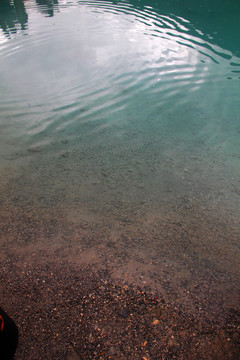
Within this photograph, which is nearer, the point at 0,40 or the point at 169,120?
the point at 169,120

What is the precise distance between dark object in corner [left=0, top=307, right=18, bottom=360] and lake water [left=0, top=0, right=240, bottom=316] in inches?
30.1

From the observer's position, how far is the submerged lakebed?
2.08 metres

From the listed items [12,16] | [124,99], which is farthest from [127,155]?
[12,16]

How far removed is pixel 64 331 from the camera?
6.37ft

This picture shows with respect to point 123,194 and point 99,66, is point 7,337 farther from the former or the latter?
point 99,66

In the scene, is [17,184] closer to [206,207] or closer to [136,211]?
[136,211]

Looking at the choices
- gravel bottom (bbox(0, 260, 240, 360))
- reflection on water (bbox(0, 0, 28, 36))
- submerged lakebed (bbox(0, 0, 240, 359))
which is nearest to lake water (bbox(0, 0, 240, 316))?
submerged lakebed (bbox(0, 0, 240, 359))

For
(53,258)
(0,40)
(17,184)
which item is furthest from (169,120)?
(0,40)

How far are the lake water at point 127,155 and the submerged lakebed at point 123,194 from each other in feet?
0.06

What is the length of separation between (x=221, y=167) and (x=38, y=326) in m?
3.27

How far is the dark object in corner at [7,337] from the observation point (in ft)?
5.40

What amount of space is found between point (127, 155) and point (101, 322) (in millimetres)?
2567

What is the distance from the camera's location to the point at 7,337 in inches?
67.0

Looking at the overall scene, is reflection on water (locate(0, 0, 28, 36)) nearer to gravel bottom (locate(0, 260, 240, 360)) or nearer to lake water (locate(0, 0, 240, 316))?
lake water (locate(0, 0, 240, 316))
